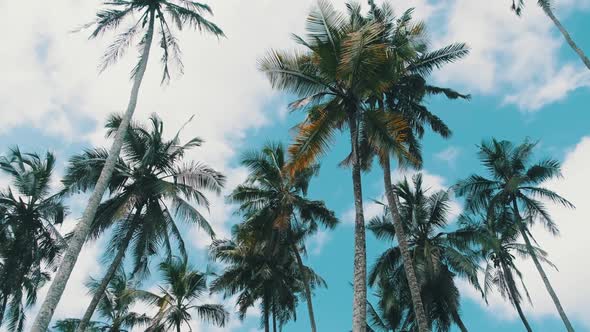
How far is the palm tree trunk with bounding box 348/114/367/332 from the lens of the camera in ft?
42.1

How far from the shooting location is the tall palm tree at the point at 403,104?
51.1 ft

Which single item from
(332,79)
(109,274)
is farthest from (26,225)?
(332,79)

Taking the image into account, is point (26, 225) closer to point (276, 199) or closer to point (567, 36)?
point (276, 199)

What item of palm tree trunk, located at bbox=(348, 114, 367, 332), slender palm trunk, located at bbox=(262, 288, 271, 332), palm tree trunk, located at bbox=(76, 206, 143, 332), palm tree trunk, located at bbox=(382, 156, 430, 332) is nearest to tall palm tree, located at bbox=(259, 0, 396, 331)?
palm tree trunk, located at bbox=(348, 114, 367, 332)

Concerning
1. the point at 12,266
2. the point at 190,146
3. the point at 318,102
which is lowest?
the point at 12,266

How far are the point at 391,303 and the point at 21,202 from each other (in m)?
19.2

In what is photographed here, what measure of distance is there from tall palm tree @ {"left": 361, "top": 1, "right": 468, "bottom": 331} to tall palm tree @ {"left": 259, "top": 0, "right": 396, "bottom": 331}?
2.37 feet

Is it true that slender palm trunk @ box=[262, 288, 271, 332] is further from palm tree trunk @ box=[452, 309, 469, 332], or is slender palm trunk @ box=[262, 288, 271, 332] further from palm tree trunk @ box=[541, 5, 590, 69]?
palm tree trunk @ box=[541, 5, 590, 69]

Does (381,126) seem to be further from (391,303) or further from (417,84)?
(391,303)

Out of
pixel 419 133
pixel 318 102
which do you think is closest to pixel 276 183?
pixel 419 133

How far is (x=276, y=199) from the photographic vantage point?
25656 mm

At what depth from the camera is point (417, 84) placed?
21.1m

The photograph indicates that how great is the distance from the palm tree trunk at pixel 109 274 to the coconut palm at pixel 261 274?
652 cm

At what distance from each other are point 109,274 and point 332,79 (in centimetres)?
1129
